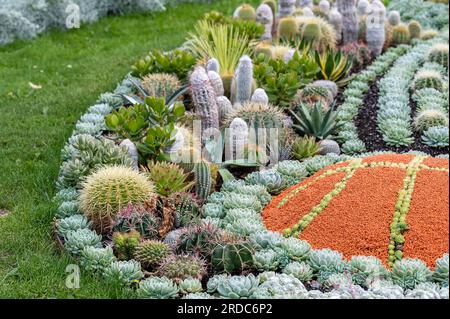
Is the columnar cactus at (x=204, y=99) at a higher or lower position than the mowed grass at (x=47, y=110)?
higher

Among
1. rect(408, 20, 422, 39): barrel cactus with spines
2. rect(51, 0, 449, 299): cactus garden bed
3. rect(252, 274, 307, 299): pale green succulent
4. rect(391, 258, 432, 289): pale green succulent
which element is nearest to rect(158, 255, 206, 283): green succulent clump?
rect(51, 0, 449, 299): cactus garden bed

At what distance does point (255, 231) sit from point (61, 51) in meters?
6.22

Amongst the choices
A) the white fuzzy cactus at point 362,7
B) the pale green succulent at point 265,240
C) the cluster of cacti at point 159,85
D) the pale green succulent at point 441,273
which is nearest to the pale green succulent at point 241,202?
the pale green succulent at point 265,240

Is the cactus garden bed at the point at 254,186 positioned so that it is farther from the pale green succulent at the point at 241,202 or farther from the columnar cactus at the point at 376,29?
the columnar cactus at the point at 376,29

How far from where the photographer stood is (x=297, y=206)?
531cm

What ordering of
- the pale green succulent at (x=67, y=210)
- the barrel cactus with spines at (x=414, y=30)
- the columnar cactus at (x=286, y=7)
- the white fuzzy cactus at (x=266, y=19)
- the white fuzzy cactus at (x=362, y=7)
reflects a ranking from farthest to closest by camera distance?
the barrel cactus with spines at (x=414, y=30)
the white fuzzy cactus at (x=362, y=7)
the columnar cactus at (x=286, y=7)
the white fuzzy cactus at (x=266, y=19)
the pale green succulent at (x=67, y=210)

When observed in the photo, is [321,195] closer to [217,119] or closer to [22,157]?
[217,119]

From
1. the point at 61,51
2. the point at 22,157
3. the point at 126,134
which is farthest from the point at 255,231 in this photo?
the point at 61,51

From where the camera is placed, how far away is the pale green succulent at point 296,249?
4.71 metres

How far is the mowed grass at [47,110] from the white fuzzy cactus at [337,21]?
236 cm

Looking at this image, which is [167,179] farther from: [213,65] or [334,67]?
[334,67]

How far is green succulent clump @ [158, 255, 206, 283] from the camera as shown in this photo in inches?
181

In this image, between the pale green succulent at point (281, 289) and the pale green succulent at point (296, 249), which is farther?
the pale green succulent at point (296, 249)

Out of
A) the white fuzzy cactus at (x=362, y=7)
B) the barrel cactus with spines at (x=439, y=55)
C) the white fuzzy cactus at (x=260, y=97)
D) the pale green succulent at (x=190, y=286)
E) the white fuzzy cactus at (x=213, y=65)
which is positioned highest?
the white fuzzy cactus at (x=362, y=7)
